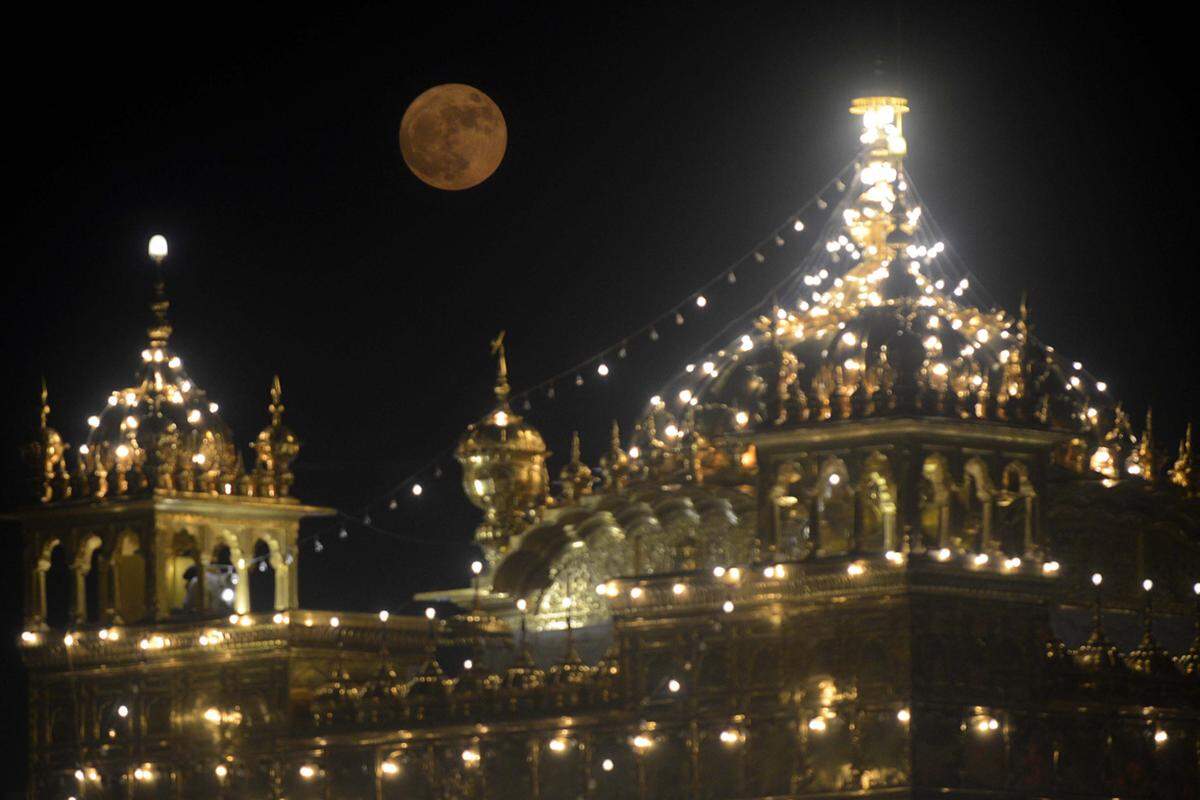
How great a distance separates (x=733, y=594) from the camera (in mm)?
35531

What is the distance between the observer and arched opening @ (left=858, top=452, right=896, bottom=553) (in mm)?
34750

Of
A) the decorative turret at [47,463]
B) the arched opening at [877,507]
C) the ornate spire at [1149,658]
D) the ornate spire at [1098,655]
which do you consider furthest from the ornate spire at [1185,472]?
the decorative turret at [47,463]

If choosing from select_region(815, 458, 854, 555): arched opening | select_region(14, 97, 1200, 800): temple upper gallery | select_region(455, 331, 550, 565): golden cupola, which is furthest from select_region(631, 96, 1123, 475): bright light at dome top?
select_region(455, 331, 550, 565): golden cupola

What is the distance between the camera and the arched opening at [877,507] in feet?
114

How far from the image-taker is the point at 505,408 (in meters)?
42.2

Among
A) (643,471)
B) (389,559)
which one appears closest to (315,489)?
(389,559)

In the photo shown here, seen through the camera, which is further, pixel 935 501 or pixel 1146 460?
pixel 1146 460

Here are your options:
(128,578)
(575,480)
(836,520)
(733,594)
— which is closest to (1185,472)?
(836,520)

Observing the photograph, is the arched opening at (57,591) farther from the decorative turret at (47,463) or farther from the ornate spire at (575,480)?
the ornate spire at (575,480)

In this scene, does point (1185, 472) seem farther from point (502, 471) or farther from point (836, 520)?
point (502, 471)

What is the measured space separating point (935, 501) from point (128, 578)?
10.8 m

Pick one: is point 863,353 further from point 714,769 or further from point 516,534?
point 516,534

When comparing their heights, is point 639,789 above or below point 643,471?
below

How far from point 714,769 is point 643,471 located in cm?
476
